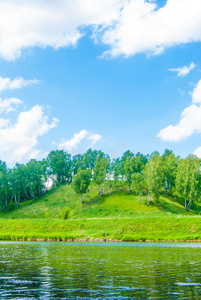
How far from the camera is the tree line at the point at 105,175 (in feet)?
365

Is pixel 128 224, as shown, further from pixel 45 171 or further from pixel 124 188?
pixel 45 171

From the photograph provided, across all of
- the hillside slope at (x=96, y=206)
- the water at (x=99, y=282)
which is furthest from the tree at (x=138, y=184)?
the water at (x=99, y=282)

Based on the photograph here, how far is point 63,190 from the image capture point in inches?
5433

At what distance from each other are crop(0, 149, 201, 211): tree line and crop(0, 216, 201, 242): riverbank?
38.6 meters

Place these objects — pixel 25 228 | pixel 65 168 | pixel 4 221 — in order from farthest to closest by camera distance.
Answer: pixel 65 168
pixel 4 221
pixel 25 228

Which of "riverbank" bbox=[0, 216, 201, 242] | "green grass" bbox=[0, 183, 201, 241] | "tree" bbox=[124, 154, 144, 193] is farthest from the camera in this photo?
"tree" bbox=[124, 154, 144, 193]

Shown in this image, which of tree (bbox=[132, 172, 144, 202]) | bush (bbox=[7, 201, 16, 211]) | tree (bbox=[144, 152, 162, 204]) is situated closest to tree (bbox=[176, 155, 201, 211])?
tree (bbox=[144, 152, 162, 204])

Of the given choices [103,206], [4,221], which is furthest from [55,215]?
[4,221]

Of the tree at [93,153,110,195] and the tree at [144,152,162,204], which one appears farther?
the tree at [93,153,110,195]

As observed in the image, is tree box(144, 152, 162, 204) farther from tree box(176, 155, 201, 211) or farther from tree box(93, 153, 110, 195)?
tree box(93, 153, 110, 195)

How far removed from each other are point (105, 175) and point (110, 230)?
188 ft

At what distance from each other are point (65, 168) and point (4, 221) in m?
75.2

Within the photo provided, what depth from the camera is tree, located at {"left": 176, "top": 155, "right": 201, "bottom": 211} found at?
361 feet

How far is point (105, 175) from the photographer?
407ft
